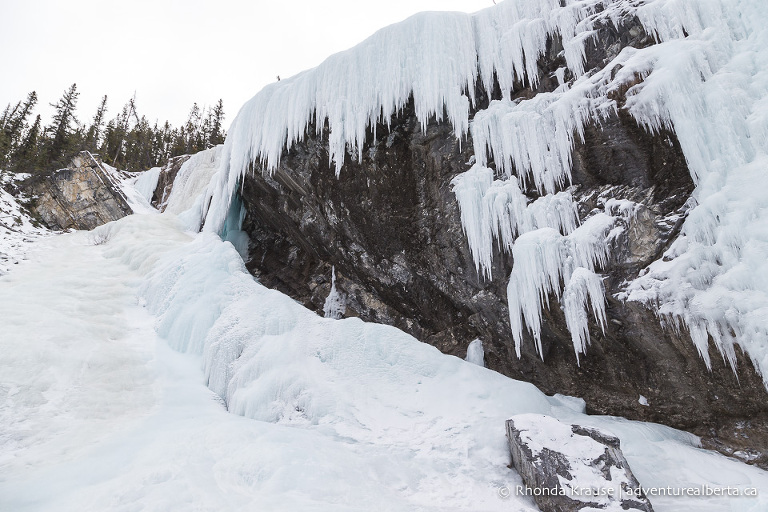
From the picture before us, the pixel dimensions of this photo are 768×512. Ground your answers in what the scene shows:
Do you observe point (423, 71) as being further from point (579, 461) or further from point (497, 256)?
point (579, 461)

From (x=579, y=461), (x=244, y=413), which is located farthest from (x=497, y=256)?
(x=244, y=413)

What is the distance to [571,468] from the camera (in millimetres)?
4055

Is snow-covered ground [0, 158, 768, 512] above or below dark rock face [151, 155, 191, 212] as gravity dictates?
below

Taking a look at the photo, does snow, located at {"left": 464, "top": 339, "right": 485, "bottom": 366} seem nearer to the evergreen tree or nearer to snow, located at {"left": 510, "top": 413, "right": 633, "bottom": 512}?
snow, located at {"left": 510, "top": 413, "right": 633, "bottom": 512}

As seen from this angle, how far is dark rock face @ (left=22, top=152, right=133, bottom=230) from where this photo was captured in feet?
53.1

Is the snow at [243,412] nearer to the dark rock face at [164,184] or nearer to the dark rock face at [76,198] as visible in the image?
the dark rock face at [76,198]

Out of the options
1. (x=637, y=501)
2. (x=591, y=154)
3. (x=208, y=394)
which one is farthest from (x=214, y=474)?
(x=591, y=154)

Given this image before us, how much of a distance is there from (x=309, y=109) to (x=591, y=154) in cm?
575

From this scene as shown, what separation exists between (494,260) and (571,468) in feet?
11.1

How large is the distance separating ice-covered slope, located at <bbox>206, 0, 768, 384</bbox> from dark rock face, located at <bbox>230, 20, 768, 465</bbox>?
0.73ft

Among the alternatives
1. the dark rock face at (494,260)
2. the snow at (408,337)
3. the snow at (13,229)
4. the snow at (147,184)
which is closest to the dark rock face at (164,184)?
the snow at (147,184)

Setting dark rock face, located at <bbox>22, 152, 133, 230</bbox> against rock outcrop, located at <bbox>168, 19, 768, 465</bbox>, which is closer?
rock outcrop, located at <bbox>168, 19, 768, 465</bbox>

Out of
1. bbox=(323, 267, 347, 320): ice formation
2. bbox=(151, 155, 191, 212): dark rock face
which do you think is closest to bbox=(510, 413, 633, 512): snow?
bbox=(323, 267, 347, 320): ice formation

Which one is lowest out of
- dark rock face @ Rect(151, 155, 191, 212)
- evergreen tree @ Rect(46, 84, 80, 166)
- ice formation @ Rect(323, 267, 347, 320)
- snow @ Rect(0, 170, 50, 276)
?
ice formation @ Rect(323, 267, 347, 320)
